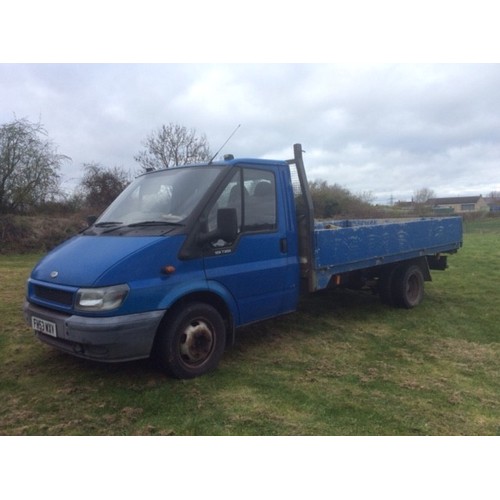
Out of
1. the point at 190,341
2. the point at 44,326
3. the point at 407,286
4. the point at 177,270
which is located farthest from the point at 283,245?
the point at 407,286

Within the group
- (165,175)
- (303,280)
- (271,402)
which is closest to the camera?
(271,402)

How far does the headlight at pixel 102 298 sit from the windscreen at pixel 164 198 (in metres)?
0.91

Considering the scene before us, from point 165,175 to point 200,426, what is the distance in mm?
2754

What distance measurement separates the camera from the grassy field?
3.28m

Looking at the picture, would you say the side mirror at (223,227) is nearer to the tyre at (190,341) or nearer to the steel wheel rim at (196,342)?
the tyre at (190,341)

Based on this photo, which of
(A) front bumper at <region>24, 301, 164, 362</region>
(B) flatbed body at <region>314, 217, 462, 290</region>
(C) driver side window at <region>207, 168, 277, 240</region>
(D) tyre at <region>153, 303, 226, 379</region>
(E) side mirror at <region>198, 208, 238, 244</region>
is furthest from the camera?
(B) flatbed body at <region>314, 217, 462, 290</region>

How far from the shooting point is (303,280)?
5.25 m

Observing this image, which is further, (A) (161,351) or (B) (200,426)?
(A) (161,351)

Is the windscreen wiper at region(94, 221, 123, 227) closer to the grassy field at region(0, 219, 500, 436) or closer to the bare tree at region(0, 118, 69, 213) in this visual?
the grassy field at region(0, 219, 500, 436)

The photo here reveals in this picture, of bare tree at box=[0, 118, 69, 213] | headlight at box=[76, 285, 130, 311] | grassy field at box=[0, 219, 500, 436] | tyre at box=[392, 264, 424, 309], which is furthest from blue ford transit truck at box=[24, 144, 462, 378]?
bare tree at box=[0, 118, 69, 213]

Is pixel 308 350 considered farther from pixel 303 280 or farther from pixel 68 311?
pixel 68 311

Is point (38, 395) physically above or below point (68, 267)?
below
